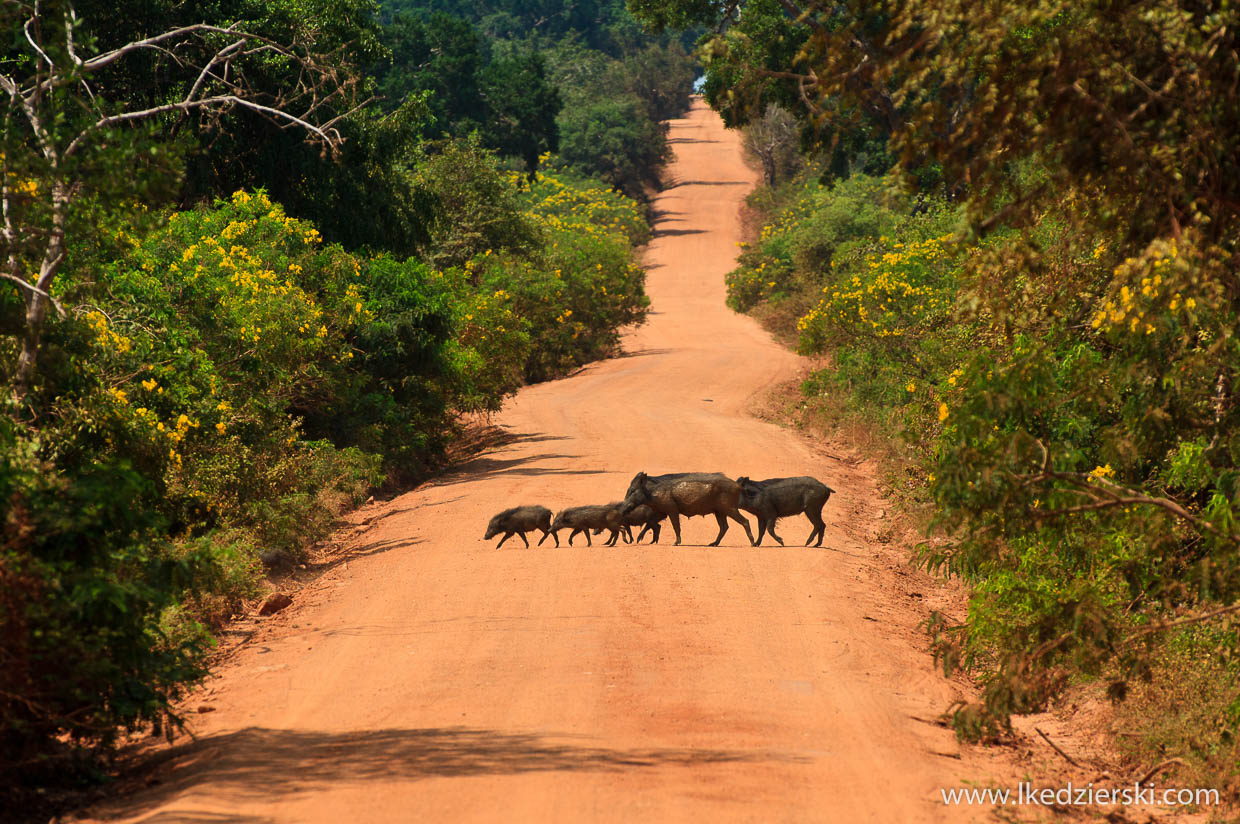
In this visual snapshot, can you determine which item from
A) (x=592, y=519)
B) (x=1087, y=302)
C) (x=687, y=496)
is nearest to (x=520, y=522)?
(x=592, y=519)

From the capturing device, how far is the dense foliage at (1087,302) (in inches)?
263

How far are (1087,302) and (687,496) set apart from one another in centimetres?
567

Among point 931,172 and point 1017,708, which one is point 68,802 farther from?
point 931,172

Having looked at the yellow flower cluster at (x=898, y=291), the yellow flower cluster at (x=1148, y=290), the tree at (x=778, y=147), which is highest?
the tree at (x=778, y=147)

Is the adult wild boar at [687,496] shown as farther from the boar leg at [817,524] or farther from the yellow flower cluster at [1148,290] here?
the yellow flower cluster at [1148,290]

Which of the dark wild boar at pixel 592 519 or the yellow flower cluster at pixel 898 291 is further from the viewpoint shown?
the yellow flower cluster at pixel 898 291

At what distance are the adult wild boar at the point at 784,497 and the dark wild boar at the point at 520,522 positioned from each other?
2.25 m

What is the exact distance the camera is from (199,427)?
44.9ft

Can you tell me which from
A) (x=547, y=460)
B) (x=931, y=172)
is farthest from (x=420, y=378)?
(x=931, y=172)

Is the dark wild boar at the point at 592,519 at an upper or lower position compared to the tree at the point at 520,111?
lower

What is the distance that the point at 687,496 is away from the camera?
14.1 metres

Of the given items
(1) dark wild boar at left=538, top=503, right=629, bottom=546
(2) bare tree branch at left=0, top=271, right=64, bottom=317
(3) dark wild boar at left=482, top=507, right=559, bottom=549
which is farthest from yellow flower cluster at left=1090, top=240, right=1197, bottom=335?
(3) dark wild boar at left=482, top=507, right=559, bottom=549

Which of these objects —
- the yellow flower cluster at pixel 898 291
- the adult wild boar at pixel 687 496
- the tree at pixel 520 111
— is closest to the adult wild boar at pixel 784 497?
the adult wild boar at pixel 687 496

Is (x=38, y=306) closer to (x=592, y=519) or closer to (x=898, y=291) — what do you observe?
(x=592, y=519)
